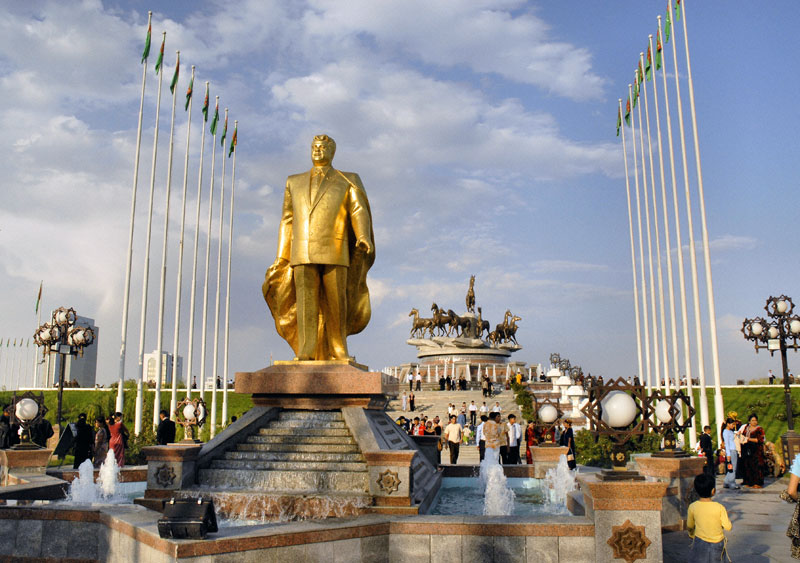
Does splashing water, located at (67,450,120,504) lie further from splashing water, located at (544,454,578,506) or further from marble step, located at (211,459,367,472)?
splashing water, located at (544,454,578,506)

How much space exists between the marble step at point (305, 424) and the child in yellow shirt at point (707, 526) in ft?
15.5

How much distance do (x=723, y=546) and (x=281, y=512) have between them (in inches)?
172

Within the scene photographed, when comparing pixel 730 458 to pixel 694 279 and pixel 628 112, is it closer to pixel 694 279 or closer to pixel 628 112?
pixel 694 279

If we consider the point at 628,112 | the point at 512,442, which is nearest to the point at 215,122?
the point at 628,112

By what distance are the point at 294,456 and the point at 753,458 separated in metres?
9.54

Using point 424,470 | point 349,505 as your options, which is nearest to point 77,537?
point 349,505

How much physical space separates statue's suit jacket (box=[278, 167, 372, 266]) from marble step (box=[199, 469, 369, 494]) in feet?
10.7

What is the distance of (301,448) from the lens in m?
8.21

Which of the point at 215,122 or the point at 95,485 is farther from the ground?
the point at 215,122

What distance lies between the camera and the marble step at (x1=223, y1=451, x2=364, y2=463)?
7.88 meters

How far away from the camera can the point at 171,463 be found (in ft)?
25.0

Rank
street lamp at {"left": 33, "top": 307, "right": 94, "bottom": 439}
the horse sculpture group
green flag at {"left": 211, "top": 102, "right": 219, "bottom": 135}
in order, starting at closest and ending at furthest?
street lamp at {"left": 33, "top": 307, "right": 94, "bottom": 439} → green flag at {"left": 211, "top": 102, "right": 219, "bottom": 135} → the horse sculpture group

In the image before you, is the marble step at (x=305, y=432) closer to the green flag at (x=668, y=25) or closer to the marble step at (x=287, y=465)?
the marble step at (x=287, y=465)

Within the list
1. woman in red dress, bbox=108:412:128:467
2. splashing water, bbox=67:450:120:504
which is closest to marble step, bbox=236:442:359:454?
splashing water, bbox=67:450:120:504
